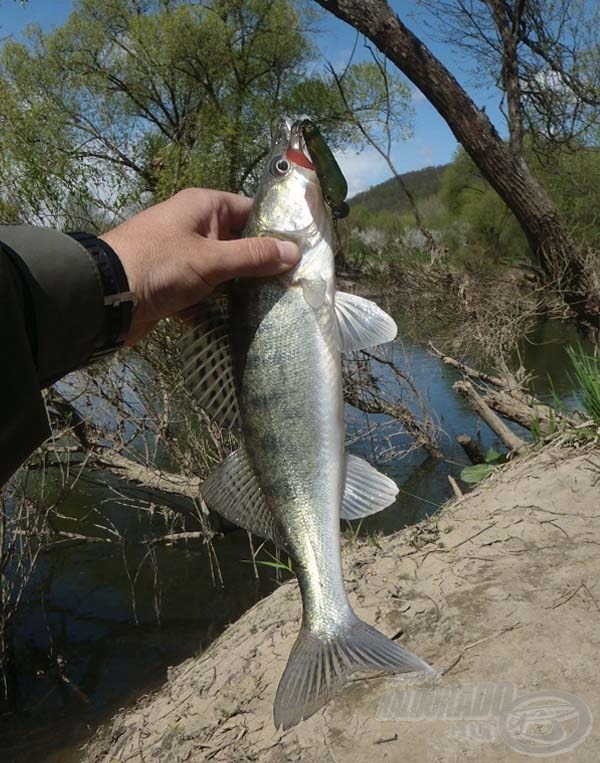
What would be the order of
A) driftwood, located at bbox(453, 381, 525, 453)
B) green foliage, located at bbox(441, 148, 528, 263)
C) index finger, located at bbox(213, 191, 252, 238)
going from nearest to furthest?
1. index finger, located at bbox(213, 191, 252, 238)
2. driftwood, located at bbox(453, 381, 525, 453)
3. green foliage, located at bbox(441, 148, 528, 263)

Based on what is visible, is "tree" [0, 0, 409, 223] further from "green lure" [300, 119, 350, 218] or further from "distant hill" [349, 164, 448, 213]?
"distant hill" [349, 164, 448, 213]

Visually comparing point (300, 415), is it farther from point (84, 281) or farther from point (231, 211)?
point (231, 211)

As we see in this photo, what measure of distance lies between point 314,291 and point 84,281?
0.68 m

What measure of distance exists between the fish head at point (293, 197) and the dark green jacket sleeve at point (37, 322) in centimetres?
59

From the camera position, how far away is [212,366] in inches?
81.6

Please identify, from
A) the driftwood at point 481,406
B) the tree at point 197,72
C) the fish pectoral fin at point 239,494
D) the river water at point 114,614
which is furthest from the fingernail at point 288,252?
the tree at point 197,72

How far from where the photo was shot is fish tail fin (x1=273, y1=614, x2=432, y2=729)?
6.00ft

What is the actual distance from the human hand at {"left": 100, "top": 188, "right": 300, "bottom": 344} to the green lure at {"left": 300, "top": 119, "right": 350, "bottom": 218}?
0.82 feet

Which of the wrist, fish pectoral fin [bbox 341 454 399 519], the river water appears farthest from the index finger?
the river water

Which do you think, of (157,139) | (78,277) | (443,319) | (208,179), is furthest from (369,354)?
(157,139)

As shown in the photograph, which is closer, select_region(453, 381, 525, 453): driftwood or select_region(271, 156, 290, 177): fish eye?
select_region(271, 156, 290, 177): fish eye
